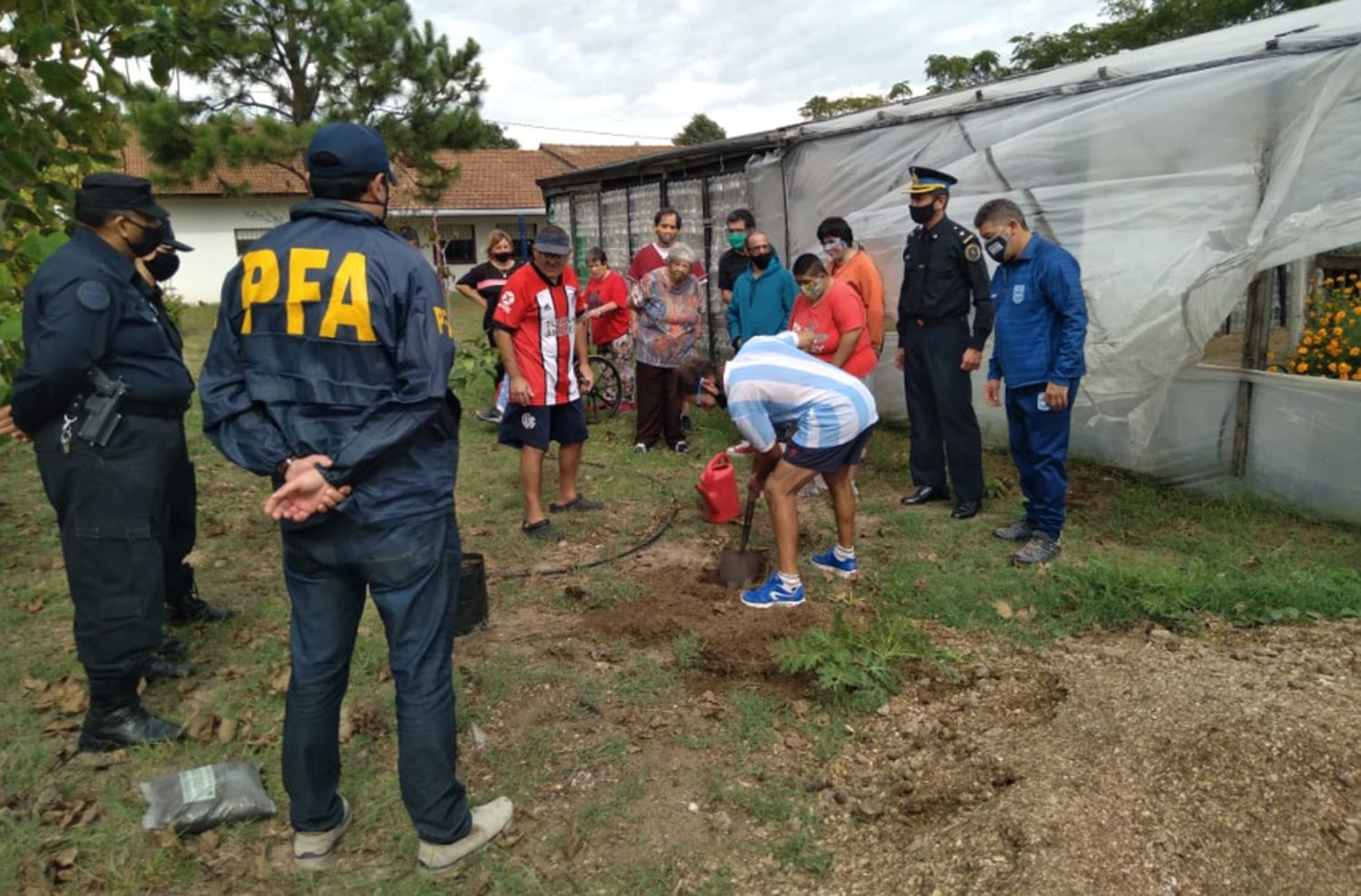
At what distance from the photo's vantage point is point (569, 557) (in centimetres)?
529

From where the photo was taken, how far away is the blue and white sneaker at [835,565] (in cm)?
479

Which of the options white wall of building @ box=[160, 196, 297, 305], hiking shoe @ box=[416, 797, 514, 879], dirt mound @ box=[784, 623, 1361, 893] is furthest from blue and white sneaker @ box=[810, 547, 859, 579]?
white wall of building @ box=[160, 196, 297, 305]

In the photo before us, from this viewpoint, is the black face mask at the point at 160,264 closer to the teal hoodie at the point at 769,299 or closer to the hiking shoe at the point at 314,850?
the hiking shoe at the point at 314,850

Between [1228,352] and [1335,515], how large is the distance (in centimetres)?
127

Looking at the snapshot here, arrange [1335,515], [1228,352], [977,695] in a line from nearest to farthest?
[977,695] < [1335,515] < [1228,352]

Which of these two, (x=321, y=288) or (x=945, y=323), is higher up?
(x=321, y=288)

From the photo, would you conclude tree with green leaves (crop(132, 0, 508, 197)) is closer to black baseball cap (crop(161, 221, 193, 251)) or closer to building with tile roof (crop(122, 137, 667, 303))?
building with tile roof (crop(122, 137, 667, 303))

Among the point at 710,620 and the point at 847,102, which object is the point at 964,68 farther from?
the point at 710,620

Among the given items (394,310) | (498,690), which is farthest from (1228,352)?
(394,310)

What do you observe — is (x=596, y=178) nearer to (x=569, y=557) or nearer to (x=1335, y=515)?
(x=569, y=557)

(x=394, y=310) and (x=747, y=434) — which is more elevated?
(x=394, y=310)

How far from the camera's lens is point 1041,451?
4906mm

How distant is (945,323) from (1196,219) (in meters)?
1.54

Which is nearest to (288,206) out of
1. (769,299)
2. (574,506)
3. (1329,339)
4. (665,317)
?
(665,317)
